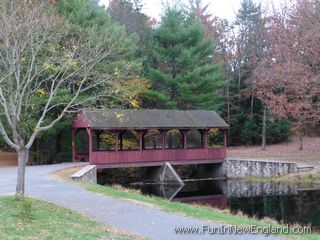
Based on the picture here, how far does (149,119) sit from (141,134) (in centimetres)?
105

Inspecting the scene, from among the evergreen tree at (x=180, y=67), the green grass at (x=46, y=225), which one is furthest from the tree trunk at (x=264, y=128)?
the green grass at (x=46, y=225)

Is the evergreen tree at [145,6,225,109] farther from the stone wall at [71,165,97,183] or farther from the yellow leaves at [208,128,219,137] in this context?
the stone wall at [71,165,97,183]

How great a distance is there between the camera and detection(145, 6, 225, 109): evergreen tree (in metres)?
36.8

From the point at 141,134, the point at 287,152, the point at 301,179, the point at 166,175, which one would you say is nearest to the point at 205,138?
the point at 166,175

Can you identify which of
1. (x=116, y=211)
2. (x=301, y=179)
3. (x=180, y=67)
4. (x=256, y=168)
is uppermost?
(x=180, y=67)

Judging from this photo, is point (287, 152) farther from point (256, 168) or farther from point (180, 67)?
point (180, 67)

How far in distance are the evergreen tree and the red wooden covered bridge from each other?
4296mm

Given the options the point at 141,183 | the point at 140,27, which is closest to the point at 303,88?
the point at 141,183

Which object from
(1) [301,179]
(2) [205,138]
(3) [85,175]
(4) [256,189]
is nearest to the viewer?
(3) [85,175]

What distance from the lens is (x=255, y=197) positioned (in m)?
23.8

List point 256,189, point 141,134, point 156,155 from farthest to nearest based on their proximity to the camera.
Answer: point 156,155 → point 141,134 → point 256,189

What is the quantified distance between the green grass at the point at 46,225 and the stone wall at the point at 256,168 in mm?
19883

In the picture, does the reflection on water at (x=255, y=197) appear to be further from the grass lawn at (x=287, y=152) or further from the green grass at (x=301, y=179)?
the grass lawn at (x=287, y=152)

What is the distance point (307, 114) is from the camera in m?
32.2
